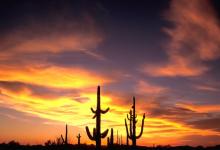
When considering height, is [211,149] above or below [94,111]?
below

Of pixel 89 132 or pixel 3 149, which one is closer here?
pixel 89 132

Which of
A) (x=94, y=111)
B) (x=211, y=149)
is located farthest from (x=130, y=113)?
(x=211, y=149)

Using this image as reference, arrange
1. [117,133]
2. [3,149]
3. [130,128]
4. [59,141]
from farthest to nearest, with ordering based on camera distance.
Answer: [117,133]
[59,141]
[3,149]
[130,128]

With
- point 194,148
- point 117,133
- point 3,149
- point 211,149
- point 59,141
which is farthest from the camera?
point 117,133

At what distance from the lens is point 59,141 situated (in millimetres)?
53812

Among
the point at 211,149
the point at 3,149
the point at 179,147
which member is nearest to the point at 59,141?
the point at 3,149

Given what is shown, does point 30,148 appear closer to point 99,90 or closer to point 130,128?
point 130,128

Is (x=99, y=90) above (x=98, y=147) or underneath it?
above

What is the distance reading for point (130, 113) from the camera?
29.9 metres

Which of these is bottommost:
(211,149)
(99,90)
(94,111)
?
(211,149)

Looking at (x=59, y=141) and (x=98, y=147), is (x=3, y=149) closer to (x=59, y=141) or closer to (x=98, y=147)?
(x=59, y=141)

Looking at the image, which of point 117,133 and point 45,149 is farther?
point 117,133

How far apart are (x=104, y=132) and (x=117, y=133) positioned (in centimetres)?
5273

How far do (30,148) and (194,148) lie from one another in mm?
22428
